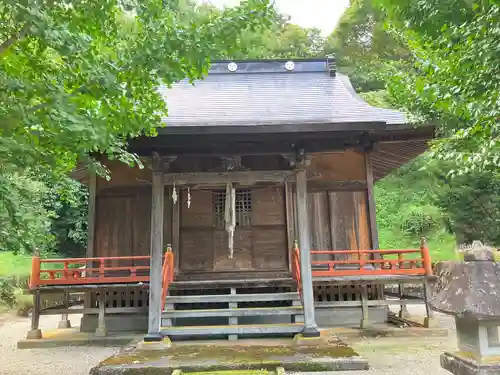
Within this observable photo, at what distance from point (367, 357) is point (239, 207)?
419 cm

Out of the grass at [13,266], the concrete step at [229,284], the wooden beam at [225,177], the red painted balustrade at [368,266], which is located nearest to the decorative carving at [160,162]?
the wooden beam at [225,177]

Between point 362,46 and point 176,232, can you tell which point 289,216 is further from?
point 362,46

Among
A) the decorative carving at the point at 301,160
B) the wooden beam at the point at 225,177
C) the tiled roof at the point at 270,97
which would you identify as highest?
the tiled roof at the point at 270,97

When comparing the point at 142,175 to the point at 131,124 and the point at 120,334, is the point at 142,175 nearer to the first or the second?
the point at 120,334

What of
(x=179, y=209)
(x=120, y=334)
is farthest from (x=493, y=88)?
(x=120, y=334)

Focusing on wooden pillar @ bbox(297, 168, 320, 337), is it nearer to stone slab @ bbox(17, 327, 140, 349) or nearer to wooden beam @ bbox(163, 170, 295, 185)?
wooden beam @ bbox(163, 170, 295, 185)

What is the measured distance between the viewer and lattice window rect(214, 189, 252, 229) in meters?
9.11

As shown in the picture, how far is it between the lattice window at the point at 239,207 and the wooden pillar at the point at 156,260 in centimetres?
259

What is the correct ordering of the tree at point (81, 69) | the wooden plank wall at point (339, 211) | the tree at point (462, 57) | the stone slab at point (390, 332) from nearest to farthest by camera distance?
1. the tree at point (81, 69)
2. the tree at point (462, 57)
3. the stone slab at point (390, 332)
4. the wooden plank wall at point (339, 211)

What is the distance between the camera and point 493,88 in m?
4.69

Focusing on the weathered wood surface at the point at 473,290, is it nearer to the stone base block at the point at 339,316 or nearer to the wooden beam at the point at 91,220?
the stone base block at the point at 339,316

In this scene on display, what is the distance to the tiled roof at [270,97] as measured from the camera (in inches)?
318

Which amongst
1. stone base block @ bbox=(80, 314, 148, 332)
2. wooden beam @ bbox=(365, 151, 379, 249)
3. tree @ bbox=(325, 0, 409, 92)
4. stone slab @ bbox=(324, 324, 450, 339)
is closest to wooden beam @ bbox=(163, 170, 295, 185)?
wooden beam @ bbox=(365, 151, 379, 249)

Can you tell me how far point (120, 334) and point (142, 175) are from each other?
11.4ft
